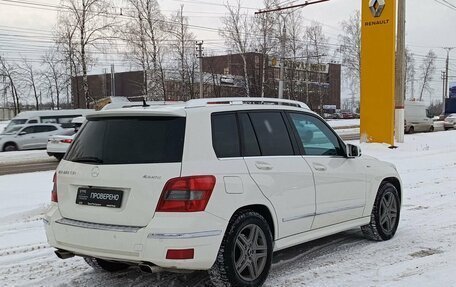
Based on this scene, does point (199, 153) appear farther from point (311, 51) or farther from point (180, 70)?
point (311, 51)

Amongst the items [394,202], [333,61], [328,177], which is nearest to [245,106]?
[328,177]

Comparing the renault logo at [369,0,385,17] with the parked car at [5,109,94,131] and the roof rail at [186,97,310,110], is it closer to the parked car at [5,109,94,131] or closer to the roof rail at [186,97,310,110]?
the roof rail at [186,97,310,110]

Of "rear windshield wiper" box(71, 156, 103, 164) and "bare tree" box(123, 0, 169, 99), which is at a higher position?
"bare tree" box(123, 0, 169, 99)

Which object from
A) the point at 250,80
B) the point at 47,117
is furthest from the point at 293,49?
the point at 47,117

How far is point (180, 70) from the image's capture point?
5478 cm

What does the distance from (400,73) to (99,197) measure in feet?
65.4

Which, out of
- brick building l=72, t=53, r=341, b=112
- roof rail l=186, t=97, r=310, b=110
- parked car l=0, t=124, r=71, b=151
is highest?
brick building l=72, t=53, r=341, b=112

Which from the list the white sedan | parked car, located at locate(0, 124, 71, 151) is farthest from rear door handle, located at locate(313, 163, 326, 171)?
parked car, located at locate(0, 124, 71, 151)

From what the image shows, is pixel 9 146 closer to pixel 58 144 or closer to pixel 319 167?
pixel 58 144

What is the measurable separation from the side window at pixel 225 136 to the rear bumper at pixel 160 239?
25.1 inches

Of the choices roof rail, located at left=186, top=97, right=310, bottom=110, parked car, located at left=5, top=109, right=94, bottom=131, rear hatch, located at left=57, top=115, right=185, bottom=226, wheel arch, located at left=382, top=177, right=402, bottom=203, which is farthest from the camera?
parked car, located at left=5, top=109, right=94, bottom=131

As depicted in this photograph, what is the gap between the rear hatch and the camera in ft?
13.8

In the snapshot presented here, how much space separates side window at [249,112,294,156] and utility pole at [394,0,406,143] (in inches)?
713

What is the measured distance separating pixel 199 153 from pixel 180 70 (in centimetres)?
5128
